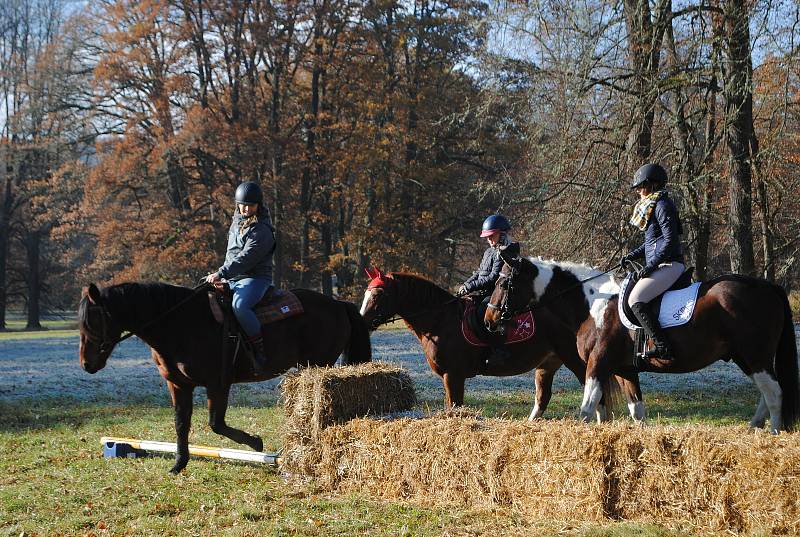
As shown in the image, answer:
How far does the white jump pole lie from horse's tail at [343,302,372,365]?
63.9 inches

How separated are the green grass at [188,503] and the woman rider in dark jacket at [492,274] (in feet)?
7.72

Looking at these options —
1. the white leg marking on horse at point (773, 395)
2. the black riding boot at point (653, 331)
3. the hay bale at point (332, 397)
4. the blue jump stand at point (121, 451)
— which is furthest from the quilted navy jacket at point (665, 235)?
the blue jump stand at point (121, 451)

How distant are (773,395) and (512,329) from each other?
2783 mm

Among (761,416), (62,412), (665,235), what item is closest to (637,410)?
(761,416)

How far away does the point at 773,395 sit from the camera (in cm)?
745

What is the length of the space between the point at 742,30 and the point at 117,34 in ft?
92.0

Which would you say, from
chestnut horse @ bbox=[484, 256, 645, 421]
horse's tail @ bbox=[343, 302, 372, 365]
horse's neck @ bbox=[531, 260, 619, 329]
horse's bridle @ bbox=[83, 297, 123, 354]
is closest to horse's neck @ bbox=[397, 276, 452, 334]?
horse's tail @ bbox=[343, 302, 372, 365]

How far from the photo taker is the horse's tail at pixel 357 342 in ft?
→ 29.2

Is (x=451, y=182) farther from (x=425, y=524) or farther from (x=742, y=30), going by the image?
(x=425, y=524)

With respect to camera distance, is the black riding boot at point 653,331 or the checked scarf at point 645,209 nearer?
the black riding boot at point 653,331

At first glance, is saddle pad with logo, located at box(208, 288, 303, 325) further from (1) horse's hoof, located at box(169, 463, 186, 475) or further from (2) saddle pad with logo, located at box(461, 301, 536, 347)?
(2) saddle pad with logo, located at box(461, 301, 536, 347)

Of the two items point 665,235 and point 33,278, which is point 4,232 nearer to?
point 33,278

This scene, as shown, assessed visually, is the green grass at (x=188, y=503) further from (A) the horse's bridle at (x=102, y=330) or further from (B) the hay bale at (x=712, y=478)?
(A) the horse's bridle at (x=102, y=330)

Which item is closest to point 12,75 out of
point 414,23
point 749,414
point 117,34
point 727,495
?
point 117,34
